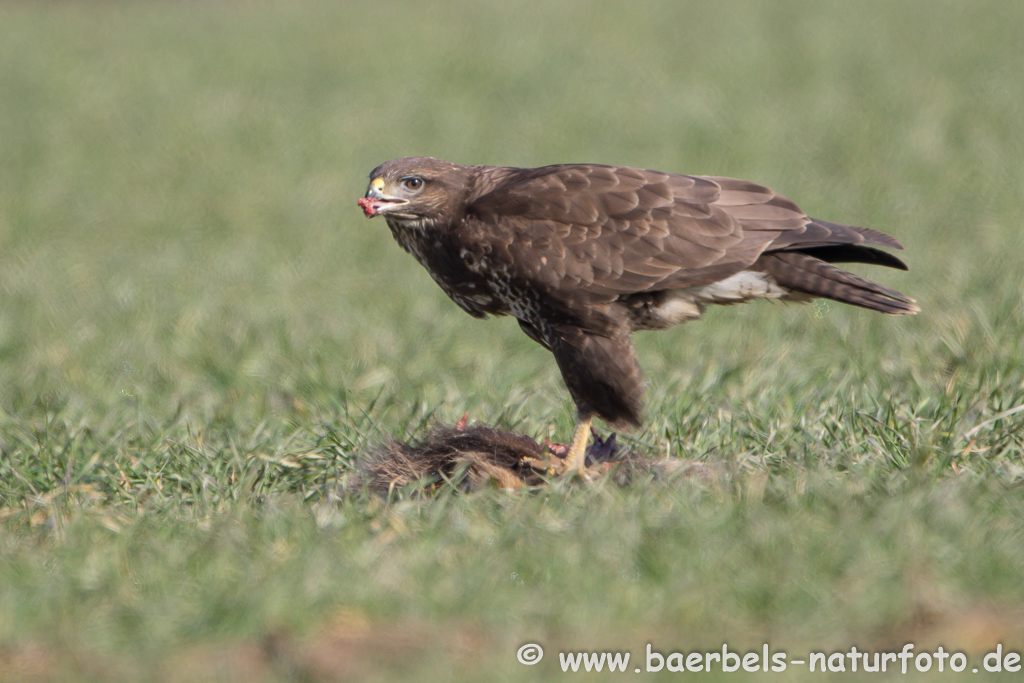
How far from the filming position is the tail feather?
4730 mm

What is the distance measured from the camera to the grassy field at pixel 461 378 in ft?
10.5

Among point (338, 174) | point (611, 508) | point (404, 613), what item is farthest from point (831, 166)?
point (404, 613)

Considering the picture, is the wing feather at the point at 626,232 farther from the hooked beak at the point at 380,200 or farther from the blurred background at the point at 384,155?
the blurred background at the point at 384,155

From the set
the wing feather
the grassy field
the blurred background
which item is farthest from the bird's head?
the blurred background

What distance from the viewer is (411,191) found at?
4.92 meters

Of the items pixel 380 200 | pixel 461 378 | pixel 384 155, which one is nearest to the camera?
pixel 380 200

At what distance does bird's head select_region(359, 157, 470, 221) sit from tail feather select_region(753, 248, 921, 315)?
1305mm

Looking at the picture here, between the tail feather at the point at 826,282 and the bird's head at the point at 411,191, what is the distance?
1.31m

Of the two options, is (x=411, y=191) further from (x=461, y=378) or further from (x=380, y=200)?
(x=461, y=378)

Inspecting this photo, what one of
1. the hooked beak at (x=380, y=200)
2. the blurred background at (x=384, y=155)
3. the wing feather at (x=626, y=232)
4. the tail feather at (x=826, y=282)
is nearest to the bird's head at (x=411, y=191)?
the hooked beak at (x=380, y=200)

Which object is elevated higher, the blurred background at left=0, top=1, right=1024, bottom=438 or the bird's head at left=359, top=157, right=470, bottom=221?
the bird's head at left=359, top=157, right=470, bottom=221

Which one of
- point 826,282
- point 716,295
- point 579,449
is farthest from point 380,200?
point 826,282

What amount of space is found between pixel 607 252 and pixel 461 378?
177 centimetres

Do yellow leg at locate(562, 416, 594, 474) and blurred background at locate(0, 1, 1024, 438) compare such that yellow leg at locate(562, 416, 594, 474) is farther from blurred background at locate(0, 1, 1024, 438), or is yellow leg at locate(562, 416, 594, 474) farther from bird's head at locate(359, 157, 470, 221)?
bird's head at locate(359, 157, 470, 221)
